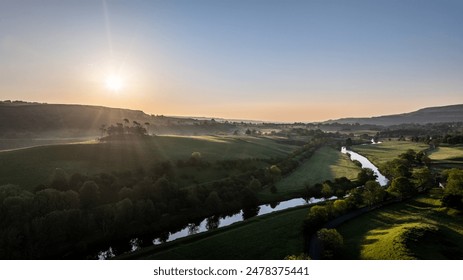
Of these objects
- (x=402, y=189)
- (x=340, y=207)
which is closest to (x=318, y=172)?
(x=402, y=189)

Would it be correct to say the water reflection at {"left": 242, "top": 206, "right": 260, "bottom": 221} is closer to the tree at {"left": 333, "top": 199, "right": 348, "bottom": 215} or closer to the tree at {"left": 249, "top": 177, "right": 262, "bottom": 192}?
the tree at {"left": 249, "top": 177, "right": 262, "bottom": 192}

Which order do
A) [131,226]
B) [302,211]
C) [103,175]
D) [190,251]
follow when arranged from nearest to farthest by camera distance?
[190,251]
[131,226]
[302,211]
[103,175]

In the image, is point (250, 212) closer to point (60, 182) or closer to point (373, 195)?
point (373, 195)

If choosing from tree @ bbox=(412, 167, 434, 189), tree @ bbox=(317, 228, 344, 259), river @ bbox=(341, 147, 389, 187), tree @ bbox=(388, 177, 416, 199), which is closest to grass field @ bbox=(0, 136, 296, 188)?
river @ bbox=(341, 147, 389, 187)

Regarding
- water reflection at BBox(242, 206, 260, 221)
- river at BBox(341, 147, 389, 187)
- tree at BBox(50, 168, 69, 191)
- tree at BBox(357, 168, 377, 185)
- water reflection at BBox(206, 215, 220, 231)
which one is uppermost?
tree at BBox(50, 168, 69, 191)

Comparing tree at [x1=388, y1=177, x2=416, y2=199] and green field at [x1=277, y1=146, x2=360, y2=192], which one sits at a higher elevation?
tree at [x1=388, y1=177, x2=416, y2=199]

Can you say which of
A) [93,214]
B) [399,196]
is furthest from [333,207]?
[93,214]
